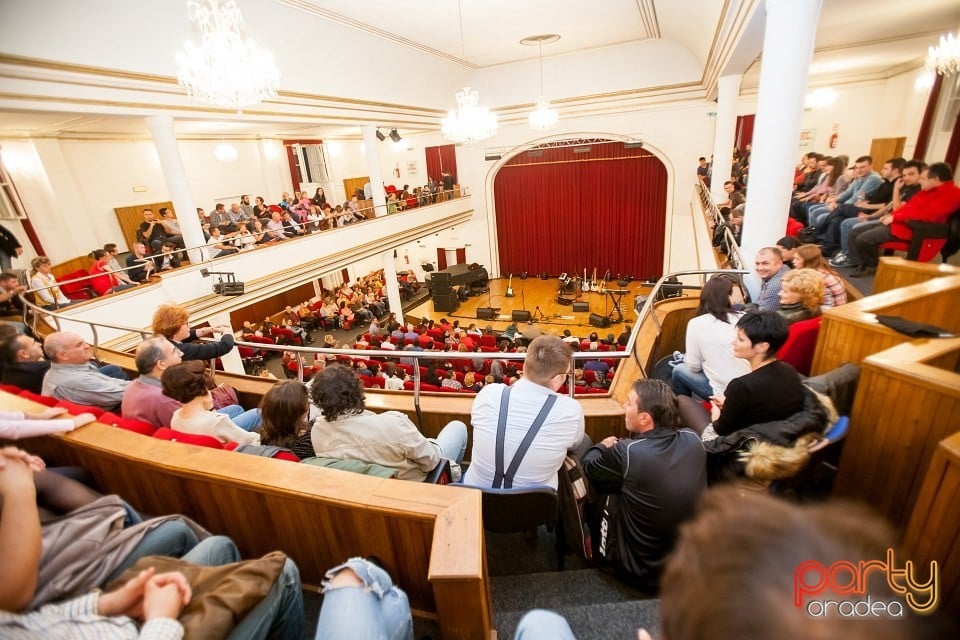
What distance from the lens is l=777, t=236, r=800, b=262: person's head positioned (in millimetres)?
3824

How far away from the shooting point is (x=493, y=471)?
1927mm

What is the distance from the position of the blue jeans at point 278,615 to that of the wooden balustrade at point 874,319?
9.53 feet

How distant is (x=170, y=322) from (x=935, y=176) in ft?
22.9

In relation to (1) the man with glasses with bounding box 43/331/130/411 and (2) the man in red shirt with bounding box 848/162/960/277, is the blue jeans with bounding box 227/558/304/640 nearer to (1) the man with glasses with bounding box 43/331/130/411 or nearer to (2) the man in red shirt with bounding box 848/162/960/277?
(1) the man with glasses with bounding box 43/331/130/411

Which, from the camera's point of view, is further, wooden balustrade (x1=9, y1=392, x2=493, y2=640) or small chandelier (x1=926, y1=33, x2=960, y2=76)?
small chandelier (x1=926, y1=33, x2=960, y2=76)

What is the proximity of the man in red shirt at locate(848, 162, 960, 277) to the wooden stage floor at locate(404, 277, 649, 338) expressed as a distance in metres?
6.72

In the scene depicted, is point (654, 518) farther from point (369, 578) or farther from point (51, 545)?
point (51, 545)

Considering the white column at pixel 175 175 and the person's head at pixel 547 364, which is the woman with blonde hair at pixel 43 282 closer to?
the white column at pixel 175 175

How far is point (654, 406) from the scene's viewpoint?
5.85 feet

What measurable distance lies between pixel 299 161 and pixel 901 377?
16.8 meters

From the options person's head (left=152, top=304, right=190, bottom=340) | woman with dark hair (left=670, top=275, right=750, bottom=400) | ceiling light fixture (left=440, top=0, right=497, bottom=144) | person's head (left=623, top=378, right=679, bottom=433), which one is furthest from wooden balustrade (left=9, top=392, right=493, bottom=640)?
ceiling light fixture (left=440, top=0, right=497, bottom=144)

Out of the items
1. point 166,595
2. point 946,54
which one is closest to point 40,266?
point 166,595

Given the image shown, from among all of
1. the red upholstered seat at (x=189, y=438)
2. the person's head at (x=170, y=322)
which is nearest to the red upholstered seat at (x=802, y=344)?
the red upholstered seat at (x=189, y=438)

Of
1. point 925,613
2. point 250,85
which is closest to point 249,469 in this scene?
point 925,613
